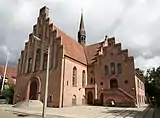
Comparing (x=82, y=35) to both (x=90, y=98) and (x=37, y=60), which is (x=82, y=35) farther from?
(x=90, y=98)

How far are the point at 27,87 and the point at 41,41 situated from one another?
10.5m

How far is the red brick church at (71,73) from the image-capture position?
31891mm

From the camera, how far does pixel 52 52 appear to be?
34.7 meters

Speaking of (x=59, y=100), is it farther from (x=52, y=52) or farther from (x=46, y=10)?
(x=46, y=10)

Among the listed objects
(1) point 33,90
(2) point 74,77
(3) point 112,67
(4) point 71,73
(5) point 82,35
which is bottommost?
(1) point 33,90

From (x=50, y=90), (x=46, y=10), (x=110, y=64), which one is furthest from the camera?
(x=46, y=10)

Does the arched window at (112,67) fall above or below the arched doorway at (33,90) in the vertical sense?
above

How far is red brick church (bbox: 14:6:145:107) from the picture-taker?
105 ft

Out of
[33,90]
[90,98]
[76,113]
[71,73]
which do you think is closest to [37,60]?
[33,90]

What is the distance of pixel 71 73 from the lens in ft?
111

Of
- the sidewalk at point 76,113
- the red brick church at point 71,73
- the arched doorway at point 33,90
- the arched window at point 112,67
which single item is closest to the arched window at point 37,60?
the red brick church at point 71,73

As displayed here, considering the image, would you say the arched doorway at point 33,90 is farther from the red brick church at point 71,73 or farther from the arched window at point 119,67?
the arched window at point 119,67

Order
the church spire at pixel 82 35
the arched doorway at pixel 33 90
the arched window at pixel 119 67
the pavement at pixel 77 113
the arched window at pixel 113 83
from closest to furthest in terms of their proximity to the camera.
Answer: the pavement at pixel 77 113, the arched doorway at pixel 33 90, the arched window at pixel 119 67, the arched window at pixel 113 83, the church spire at pixel 82 35

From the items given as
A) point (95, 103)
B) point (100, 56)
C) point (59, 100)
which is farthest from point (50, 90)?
point (100, 56)
